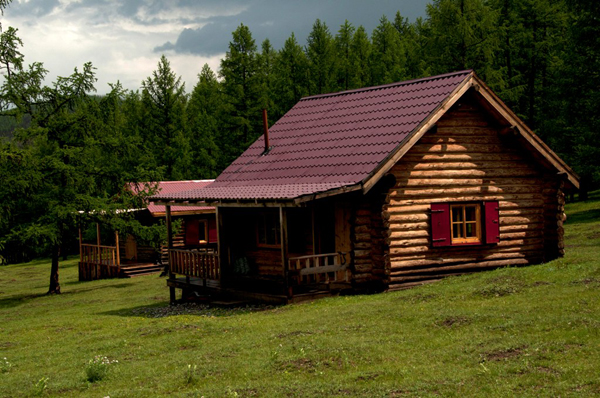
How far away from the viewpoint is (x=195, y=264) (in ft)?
73.3

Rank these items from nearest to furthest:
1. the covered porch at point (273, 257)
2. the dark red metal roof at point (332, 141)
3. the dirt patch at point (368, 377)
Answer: the dirt patch at point (368, 377), the covered porch at point (273, 257), the dark red metal roof at point (332, 141)

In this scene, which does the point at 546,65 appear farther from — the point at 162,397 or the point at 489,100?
the point at 162,397

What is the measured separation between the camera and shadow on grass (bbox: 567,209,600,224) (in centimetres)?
3650

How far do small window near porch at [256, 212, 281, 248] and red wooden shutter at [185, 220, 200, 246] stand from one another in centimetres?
1515

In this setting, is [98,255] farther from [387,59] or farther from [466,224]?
[387,59]

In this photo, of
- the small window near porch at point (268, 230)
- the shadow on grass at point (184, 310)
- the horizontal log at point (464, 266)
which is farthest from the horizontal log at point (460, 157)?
the shadow on grass at point (184, 310)

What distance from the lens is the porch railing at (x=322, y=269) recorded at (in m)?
19.0

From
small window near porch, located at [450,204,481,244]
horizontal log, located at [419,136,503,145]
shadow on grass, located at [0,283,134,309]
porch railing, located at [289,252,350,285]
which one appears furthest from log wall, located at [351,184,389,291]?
shadow on grass, located at [0,283,134,309]

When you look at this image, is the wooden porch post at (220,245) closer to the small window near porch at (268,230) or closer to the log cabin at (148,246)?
the small window near porch at (268,230)

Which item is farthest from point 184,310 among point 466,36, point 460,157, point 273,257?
point 466,36

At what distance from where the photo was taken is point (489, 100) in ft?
67.6

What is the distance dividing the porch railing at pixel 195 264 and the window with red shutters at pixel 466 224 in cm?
726

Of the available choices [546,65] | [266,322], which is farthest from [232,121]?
[266,322]

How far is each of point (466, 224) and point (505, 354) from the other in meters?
11.2
